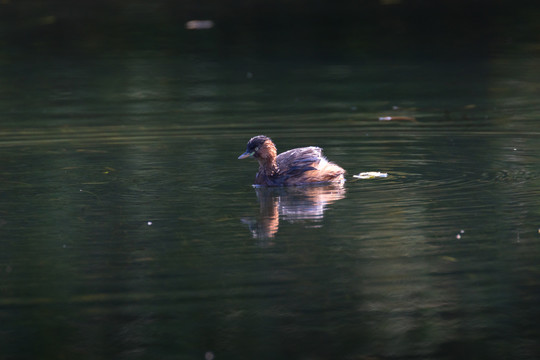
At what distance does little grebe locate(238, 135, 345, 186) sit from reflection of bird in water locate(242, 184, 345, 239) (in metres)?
0.14

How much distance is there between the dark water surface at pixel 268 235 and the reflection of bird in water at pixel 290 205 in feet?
0.13

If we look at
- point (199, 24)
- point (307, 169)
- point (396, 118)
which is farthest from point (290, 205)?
point (199, 24)

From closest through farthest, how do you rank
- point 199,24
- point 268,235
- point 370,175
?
point 268,235 → point 370,175 → point 199,24

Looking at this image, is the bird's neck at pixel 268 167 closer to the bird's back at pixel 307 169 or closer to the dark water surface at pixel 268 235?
the bird's back at pixel 307 169

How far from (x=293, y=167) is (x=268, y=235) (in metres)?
2.74

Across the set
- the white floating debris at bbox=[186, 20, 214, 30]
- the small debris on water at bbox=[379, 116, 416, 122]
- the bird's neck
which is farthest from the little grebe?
the white floating debris at bbox=[186, 20, 214, 30]

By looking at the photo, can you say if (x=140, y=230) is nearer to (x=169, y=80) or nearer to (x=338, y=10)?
(x=169, y=80)

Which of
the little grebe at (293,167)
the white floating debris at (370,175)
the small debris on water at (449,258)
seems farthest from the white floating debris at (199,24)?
the small debris on water at (449,258)

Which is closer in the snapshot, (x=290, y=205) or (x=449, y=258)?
(x=449, y=258)

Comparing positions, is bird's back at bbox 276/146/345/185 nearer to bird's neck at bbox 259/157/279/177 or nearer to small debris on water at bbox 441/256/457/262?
bird's neck at bbox 259/157/279/177

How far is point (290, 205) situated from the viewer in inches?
395

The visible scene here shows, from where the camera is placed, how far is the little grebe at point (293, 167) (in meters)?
11.1

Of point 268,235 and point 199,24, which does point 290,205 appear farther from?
point 199,24

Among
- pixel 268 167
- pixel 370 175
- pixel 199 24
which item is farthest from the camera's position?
pixel 199 24
